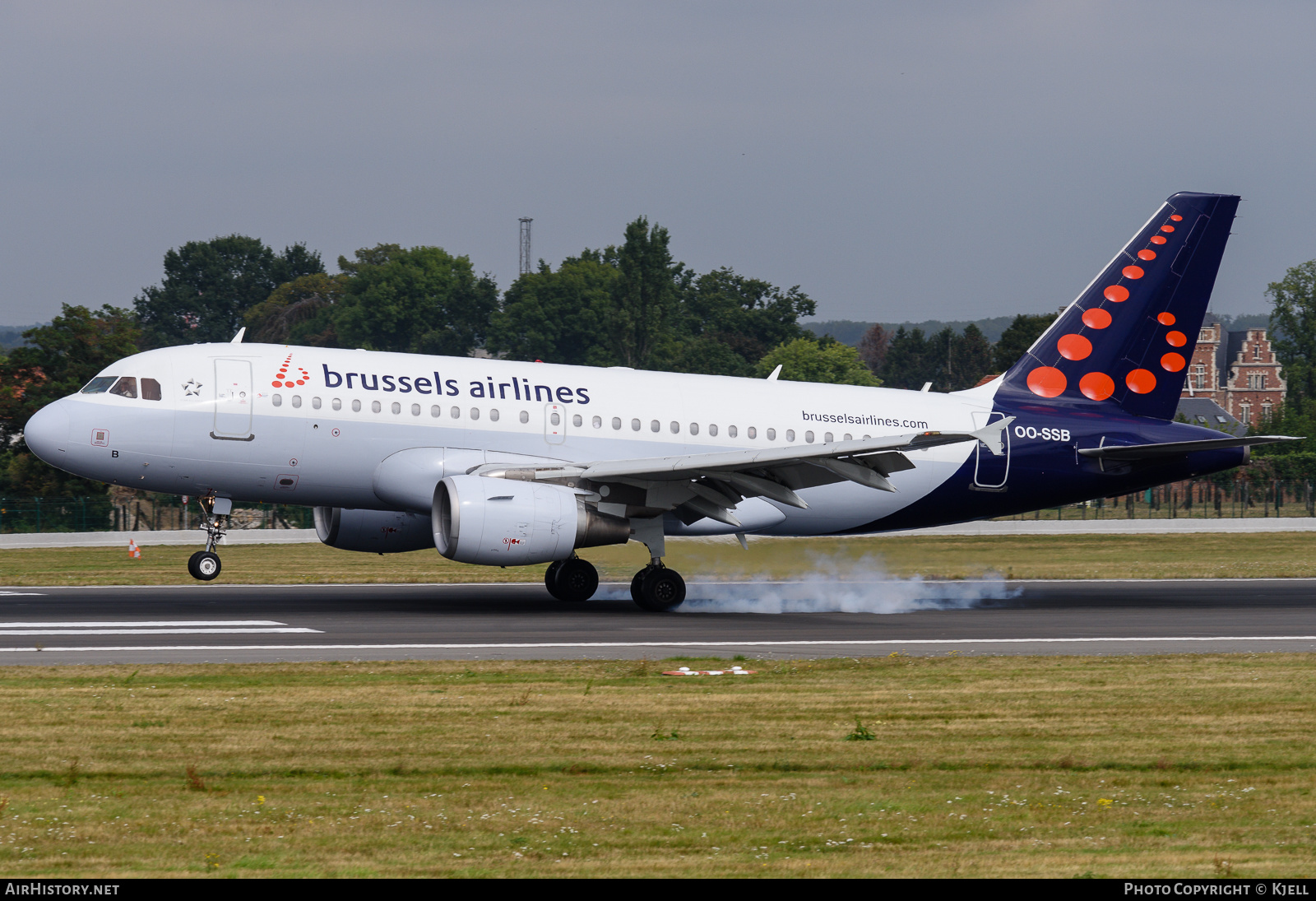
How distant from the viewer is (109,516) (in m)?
50.0

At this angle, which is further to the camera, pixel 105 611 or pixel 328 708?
pixel 105 611

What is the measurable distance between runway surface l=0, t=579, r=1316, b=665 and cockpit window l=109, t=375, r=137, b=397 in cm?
373

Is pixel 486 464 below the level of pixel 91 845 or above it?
above

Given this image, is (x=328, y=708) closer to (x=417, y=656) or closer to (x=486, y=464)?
(x=417, y=656)

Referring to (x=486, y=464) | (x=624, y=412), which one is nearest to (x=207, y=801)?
(x=486, y=464)

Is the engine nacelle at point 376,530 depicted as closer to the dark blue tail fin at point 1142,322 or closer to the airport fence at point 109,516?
the dark blue tail fin at point 1142,322

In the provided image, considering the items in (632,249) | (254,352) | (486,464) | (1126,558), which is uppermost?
(632,249)

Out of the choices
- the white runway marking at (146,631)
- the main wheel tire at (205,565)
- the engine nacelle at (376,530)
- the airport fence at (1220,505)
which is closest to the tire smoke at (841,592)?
the engine nacelle at (376,530)

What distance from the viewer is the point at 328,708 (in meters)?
13.3

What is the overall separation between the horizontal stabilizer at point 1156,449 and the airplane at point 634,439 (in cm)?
5

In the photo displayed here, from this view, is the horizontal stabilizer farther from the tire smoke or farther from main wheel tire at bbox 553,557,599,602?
main wheel tire at bbox 553,557,599,602

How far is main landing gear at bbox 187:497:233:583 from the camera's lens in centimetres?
2356

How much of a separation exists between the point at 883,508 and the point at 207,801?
63.6 feet

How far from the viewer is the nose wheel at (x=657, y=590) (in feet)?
81.1
